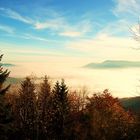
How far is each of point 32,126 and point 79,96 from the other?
28.9 metres

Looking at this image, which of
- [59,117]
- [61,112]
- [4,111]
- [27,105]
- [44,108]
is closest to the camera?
[4,111]

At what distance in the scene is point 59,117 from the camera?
67312 mm

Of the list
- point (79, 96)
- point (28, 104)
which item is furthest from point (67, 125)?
point (79, 96)

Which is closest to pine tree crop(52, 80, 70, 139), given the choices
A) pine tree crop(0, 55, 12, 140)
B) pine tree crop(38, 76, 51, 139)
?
pine tree crop(38, 76, 51, 139)

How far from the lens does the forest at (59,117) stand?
157ft

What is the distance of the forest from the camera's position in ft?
157

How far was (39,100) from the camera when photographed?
8225 cm

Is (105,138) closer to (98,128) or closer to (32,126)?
(98,128)

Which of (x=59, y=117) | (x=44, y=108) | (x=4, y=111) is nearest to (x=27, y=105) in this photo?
(x=44, y=108)

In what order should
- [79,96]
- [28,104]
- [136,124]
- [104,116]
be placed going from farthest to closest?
[79,96] → [28,104] → [104,116] → [136,124]

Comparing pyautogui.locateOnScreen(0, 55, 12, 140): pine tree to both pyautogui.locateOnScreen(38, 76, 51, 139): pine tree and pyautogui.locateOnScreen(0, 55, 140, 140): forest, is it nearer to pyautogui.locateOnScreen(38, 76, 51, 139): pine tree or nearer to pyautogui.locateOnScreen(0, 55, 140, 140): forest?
pyautogui.locateOnScreen(0, 55, 140, 140): forest

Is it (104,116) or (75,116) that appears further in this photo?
(75,116)

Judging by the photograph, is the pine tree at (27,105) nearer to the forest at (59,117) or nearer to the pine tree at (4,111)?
the forest at (59,117)

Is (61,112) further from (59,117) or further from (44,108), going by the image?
(44,108)
